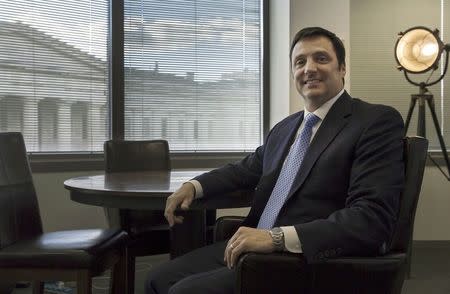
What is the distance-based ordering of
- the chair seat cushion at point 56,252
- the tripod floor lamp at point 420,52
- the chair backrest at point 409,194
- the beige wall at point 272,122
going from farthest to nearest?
the beige wall at point 272,122 → the tripod floor lamp at point 420,52 → the chair seat cushion at point 56,252 → the chair backrest at point 409,194

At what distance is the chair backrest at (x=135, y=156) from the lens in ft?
8.95

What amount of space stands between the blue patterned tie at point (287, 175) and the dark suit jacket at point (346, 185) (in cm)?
4

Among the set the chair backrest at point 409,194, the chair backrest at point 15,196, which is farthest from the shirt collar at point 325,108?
the chair backrest at point 15,196

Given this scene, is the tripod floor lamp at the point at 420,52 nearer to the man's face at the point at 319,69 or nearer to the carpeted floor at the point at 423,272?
the carpeted floor at the point at 423,272

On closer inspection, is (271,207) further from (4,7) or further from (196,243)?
(4,7)

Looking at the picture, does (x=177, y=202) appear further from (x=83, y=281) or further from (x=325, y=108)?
(x=325, y=108)

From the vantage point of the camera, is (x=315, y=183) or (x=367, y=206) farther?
(x=315, y=183)

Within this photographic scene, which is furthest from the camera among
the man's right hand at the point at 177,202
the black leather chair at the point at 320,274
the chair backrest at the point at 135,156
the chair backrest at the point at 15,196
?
the chair backrest at the point at 135,156

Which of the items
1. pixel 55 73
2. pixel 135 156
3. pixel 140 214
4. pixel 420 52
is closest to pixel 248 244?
pixel 140 214

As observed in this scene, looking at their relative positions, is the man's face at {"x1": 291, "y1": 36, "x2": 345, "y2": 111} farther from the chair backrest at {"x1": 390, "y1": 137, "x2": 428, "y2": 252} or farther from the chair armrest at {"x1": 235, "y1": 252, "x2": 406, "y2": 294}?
the chair armrest at {"x1": 235, "y1": 252, "x2": 406, "y2": 294}

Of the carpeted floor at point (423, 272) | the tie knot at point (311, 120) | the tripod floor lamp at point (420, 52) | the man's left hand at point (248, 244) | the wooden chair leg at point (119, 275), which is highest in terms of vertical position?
the tripod floor lamp at point (420, 52)

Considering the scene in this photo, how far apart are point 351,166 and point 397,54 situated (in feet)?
6.96

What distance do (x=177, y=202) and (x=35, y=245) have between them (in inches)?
25.9

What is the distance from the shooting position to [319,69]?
149 cm
